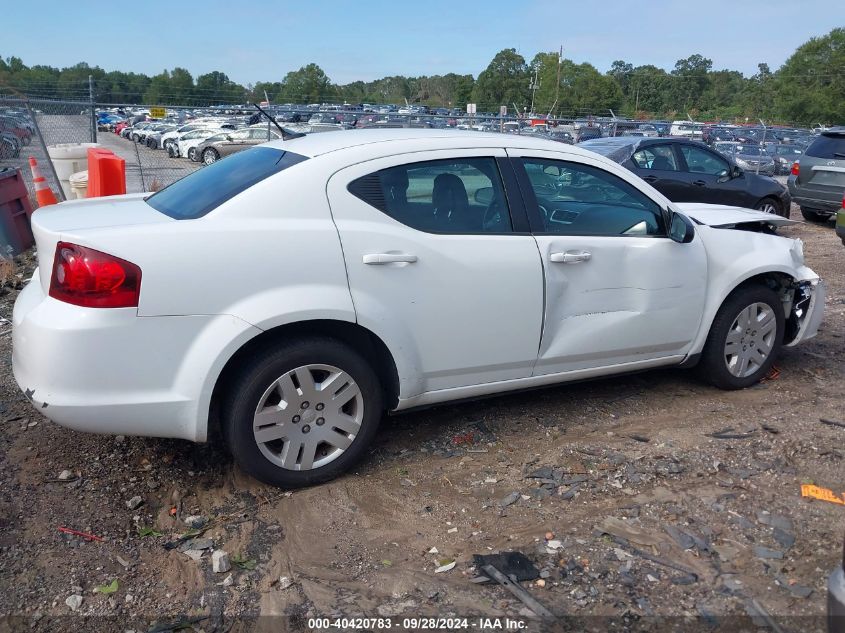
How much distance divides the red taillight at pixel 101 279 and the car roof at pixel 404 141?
3.56ft

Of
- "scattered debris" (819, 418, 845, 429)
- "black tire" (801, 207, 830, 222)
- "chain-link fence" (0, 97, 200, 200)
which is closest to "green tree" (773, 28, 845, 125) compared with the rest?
"black tire" (801, 207, 830, 222)

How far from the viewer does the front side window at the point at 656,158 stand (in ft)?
33.0

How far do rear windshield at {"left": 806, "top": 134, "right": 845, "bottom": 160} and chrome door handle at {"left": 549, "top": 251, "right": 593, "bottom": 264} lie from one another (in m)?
9.44

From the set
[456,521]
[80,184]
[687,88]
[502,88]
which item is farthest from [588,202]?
[687,88]


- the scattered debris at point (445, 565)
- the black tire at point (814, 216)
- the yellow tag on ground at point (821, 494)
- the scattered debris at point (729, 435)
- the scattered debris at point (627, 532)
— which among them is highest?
the black tire at point (814, 216)

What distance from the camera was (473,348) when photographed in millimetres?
3777

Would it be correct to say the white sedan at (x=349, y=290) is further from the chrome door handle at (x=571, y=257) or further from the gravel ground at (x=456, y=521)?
the gravel ground at (x=456, y=521)

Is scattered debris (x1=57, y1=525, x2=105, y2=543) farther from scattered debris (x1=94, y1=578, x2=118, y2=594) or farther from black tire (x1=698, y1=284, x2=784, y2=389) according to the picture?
black tire (x1=698, y1=284, x2=784, y2=389)

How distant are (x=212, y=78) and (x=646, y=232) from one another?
34.8 meters

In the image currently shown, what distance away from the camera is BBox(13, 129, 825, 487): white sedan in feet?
10.2

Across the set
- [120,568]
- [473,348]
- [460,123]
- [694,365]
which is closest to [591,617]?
[473,348]

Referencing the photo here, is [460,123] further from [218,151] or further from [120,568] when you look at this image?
[120,568]

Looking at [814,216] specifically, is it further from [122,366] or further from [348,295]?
[122,366]

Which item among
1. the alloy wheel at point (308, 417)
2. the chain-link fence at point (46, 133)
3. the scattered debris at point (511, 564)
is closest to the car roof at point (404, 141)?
the alloy wheel at point (308, 417)
